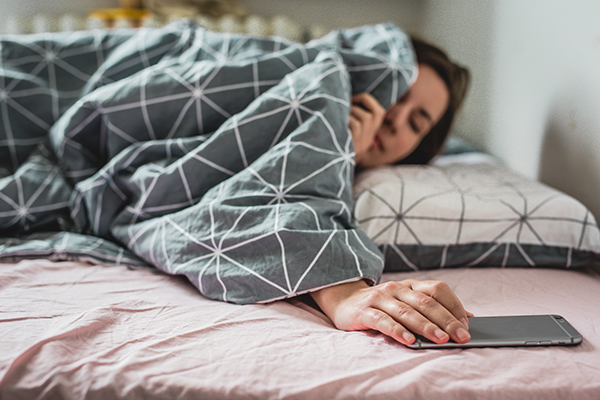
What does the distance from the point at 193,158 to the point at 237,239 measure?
18 centimetres

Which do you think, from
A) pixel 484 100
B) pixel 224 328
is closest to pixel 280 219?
pixel 224 328

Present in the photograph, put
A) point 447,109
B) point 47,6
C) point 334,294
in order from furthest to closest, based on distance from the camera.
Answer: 1. point 47,6
2. point 447,109
3. point 334,294

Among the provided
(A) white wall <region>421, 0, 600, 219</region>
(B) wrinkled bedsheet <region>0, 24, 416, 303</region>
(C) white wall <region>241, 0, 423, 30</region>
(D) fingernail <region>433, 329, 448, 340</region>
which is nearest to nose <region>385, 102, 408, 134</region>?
(B) wrinkled bedsheet <region>0, 24, 416, 303</region>

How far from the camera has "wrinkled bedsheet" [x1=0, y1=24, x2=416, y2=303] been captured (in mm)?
592

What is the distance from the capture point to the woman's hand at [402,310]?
47 cm

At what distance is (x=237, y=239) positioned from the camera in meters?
0.60

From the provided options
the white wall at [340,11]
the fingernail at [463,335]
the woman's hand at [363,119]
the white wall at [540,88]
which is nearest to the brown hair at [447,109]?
the white wall at [540,88]

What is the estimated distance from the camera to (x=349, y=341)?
476mm

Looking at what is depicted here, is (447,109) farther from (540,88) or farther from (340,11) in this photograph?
(340,11)

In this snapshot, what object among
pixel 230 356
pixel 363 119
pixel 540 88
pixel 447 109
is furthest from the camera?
pixel 447 109

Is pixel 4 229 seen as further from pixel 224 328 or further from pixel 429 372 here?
pixel 429 372

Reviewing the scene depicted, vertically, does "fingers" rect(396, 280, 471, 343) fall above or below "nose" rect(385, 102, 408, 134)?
below

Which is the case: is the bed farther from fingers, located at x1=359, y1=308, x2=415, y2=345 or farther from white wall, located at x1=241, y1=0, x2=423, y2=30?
white wall, located at x1=241, y1=0, x2=423, y2=30

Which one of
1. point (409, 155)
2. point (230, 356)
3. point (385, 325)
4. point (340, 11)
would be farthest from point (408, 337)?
point (340, 11)
